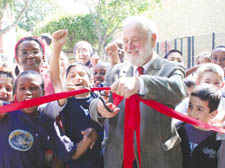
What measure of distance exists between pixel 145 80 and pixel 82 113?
895 millimetres

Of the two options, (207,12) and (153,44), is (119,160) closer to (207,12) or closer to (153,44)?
(153,44)

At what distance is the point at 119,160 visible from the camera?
2080mm

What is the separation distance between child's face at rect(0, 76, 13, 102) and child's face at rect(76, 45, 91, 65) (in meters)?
2.29

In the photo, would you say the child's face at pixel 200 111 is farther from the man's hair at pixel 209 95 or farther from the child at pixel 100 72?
the child at pixel 100 72

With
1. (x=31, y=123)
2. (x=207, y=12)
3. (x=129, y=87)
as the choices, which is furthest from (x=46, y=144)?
(x=207, y=12)

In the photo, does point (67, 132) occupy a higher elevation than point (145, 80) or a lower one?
lower

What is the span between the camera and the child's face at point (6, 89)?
8.42ft

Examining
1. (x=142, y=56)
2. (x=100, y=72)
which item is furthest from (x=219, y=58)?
(x=142, y=56)

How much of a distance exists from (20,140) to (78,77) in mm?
909

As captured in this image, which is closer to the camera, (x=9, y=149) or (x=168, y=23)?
(x=9, y=149)

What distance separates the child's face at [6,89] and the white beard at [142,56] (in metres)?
1.34

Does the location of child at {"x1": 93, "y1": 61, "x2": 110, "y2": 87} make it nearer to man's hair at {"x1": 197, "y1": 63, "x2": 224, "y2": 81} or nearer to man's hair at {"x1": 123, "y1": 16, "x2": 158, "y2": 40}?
man's hair at {"x1": 197, "y1": 63, "x2": 224, "y2": 81}

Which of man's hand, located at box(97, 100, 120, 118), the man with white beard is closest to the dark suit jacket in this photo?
the man with white beard

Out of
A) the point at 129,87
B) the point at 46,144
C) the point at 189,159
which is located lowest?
the point at 189,159
